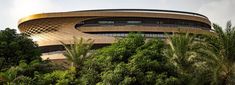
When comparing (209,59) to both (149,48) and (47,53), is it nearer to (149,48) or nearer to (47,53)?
(149,48)

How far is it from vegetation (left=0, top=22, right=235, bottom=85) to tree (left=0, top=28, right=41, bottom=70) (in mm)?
6064

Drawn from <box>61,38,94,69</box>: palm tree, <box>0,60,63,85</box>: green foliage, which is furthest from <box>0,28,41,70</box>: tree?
<box>61,38,94,69</box>: palm tree

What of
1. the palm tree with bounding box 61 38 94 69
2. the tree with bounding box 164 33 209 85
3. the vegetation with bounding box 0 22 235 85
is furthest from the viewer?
the palm tree with bounding box 61 38 94 69

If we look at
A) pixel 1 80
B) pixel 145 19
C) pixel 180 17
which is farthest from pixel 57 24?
pixel 1 80

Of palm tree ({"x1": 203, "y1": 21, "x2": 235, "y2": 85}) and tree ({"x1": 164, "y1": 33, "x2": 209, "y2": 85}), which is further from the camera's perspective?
tree ({"x1": 164, "y1": 33, "x2": 209, "y2": 85})

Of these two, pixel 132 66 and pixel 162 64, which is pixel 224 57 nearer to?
pixel 162 64

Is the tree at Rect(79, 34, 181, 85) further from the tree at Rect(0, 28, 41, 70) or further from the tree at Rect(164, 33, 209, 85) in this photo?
the tree at Rect(0, 28, 41, 70)

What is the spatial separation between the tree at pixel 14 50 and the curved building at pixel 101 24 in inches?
513

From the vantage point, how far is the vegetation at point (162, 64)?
90.8ft

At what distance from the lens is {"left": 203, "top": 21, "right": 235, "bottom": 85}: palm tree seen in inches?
1096

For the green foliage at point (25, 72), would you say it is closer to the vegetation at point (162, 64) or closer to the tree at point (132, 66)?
the vegetation at point (162, 64)

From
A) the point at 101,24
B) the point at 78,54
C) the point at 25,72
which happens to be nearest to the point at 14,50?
the point at 25,72

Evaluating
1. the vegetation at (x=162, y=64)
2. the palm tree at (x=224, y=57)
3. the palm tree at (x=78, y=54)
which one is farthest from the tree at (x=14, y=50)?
the palm tree at (x=224, y=57)

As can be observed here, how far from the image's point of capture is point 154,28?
2152 inches
